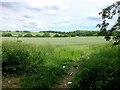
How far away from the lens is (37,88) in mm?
9164

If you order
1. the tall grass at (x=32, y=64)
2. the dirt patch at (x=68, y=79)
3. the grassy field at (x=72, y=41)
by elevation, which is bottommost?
the dirt patch at (x=68, y=79)

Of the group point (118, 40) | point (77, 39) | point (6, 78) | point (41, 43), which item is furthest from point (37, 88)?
point (77, 39)

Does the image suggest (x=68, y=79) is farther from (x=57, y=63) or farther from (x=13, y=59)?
(x=13, y=59)

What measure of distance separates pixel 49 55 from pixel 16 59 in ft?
5.53

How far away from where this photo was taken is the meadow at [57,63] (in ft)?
29.5

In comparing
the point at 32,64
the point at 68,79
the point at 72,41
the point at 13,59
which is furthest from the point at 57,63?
the point at 72,41

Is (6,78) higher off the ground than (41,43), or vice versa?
(41,43)

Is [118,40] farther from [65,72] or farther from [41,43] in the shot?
[41,43]

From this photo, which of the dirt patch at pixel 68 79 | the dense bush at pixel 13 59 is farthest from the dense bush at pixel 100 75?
the dense bush at pixel 13 59

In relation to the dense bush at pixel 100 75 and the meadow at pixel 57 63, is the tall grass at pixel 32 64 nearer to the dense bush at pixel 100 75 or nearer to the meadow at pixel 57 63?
the meadow at pixel 57 63

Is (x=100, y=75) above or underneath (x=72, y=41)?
underneath

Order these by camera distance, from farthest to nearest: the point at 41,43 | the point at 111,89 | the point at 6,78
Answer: the point at 41,43 < the point at 6,78 < the point at 111,89

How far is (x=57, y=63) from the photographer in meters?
11.5

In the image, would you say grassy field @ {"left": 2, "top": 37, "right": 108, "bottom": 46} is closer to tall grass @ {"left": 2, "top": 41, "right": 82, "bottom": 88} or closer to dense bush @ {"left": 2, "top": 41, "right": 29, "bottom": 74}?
tall grass @ {"left": 2, "top": 41, "right": 82, "bottom": 88}
